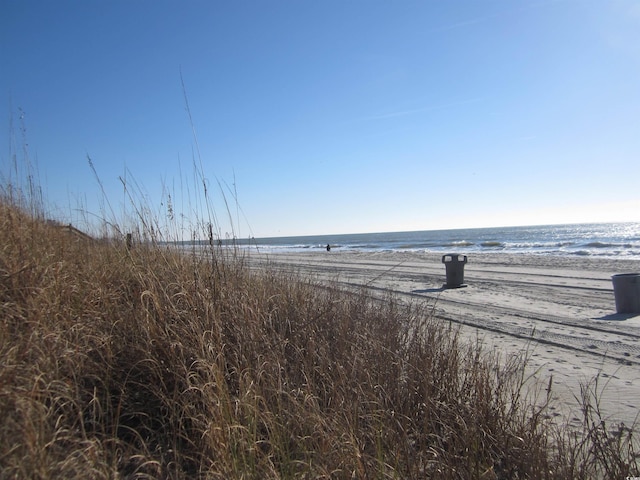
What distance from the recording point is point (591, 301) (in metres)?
8.63

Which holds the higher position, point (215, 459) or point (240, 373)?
point (240, 373)

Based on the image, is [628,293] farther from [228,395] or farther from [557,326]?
[228,395]

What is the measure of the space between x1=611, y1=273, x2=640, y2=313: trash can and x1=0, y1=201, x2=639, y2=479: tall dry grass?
5.41m

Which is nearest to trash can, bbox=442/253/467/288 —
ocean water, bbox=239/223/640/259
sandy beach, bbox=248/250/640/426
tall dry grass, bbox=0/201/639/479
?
sandy beach, bbox=248/250/640/426

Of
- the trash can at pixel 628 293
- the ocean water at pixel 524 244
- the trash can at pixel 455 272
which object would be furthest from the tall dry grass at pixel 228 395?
the trash can at pixel 455 272

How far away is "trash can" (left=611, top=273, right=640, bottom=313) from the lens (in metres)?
7.08

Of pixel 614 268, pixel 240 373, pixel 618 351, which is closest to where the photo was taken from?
pixel 240 373

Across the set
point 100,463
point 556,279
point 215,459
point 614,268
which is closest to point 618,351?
point 215,459

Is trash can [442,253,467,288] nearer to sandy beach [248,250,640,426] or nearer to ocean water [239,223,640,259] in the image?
sandy beach [248,250,640,426]

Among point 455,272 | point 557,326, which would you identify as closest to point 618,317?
point 557,326

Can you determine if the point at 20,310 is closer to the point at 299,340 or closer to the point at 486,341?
the point at 299,340

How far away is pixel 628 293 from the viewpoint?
710 centimetres

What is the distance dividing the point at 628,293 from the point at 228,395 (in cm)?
787

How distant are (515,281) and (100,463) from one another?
12601 millimetres
